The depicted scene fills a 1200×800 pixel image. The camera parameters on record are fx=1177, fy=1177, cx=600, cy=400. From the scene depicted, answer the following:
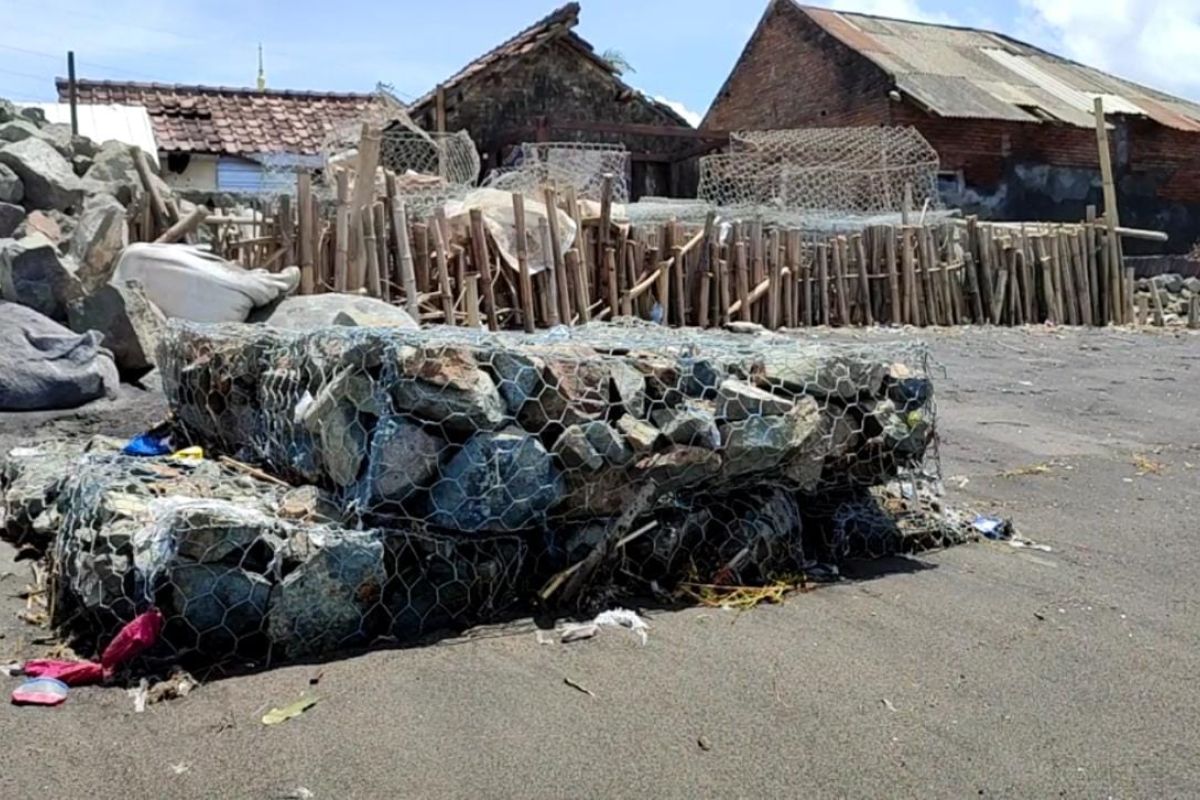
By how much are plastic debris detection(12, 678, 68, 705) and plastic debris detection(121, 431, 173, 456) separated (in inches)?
75.9

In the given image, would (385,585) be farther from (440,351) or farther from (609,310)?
(609,310)

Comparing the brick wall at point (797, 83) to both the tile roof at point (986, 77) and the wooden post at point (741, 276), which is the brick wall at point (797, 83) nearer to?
the tile roof at point (986, 77)

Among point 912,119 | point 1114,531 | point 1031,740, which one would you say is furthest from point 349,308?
point 912,119

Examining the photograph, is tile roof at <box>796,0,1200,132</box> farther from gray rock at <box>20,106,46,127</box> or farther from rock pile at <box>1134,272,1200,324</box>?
gray rock at <box>20,106,46,127</box>

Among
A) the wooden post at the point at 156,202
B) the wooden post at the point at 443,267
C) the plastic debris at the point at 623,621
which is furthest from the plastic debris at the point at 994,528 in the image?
the wooden post at the point at 156,202

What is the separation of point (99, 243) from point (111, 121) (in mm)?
11068

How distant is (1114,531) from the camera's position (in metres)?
5.62

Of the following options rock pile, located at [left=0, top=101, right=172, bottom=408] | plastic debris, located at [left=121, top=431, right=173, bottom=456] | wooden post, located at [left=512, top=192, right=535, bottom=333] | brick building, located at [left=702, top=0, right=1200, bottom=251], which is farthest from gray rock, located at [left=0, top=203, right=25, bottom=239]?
brick building, located at [left=702, top=0, right=1200, bottom=251]

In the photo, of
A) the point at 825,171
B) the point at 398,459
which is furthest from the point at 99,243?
the point at 825,171

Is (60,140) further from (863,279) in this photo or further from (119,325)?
(863,279)

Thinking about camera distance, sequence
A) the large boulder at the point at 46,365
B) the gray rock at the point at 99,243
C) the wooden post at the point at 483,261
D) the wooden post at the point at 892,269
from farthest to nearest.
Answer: the wooden post at the point at 892,269 → the wooden post at the point at 483,261 → the gray rock at the point at 99,243 → the large boulder at the point at 46,365

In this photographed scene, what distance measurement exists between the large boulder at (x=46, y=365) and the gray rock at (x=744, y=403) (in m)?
4.71

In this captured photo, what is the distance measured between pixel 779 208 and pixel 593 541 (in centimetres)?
1267

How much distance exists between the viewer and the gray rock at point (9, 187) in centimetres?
1136
